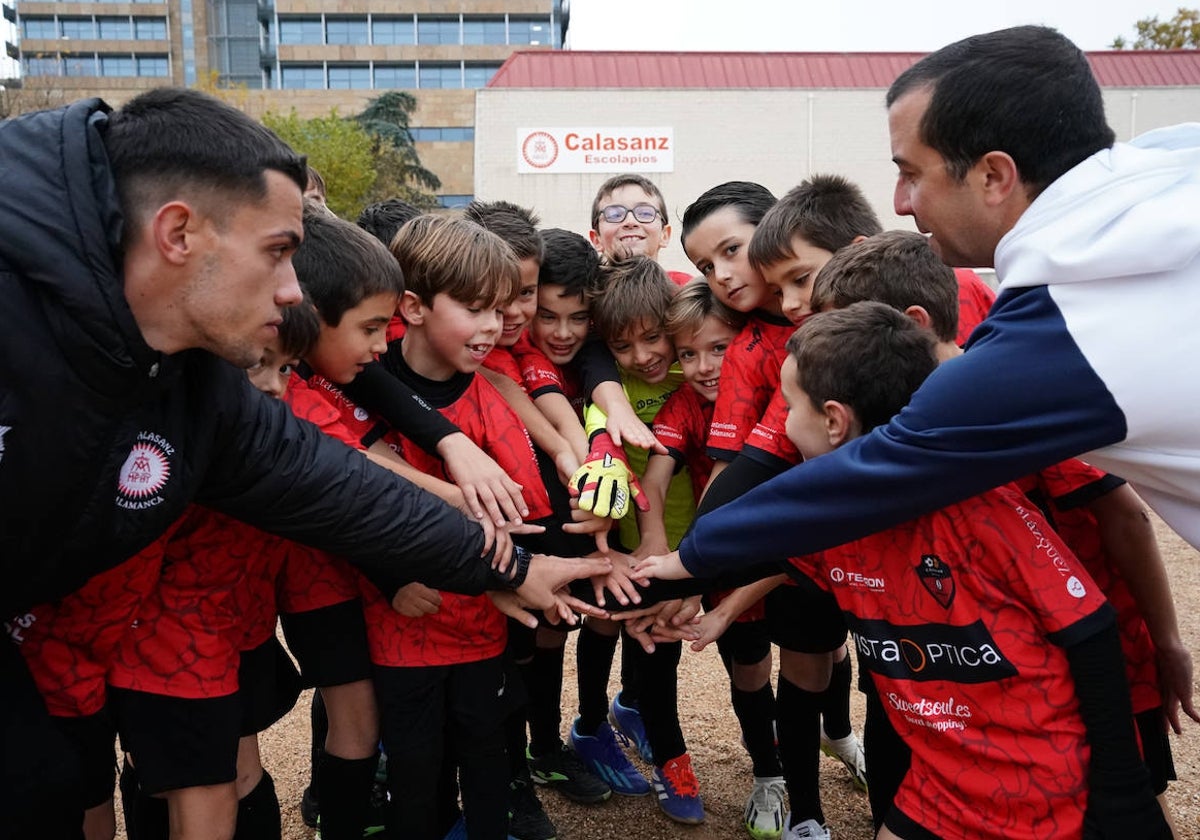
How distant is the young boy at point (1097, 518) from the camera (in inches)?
97.9

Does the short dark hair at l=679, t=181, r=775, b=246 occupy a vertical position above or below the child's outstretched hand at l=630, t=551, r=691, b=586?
above

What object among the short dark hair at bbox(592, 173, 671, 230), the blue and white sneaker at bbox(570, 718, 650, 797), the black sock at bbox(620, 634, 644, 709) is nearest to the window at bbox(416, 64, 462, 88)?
the short dark hair at bbox(592, 173, 671, 230)

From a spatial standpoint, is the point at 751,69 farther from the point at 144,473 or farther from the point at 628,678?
the point at 144,473

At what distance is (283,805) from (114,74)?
71.6m

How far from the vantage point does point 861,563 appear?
2.35 m

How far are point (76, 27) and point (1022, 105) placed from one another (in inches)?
2945

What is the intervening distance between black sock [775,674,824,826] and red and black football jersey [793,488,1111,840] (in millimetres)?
1025

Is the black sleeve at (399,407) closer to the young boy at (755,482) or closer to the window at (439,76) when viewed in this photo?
the young boy at (755,482)

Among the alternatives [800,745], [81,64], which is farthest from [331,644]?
[81,64]

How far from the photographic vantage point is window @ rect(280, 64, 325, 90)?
55.1 m

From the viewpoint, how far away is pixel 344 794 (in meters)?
2.94

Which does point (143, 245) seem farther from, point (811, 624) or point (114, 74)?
point (114, 74)

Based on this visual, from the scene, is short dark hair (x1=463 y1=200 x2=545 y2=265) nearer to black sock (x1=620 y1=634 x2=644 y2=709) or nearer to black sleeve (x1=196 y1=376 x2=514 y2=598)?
black sleeve (x1=196 y1=376 x2=514 y2=598)

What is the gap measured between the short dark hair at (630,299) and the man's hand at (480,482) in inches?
30.4
